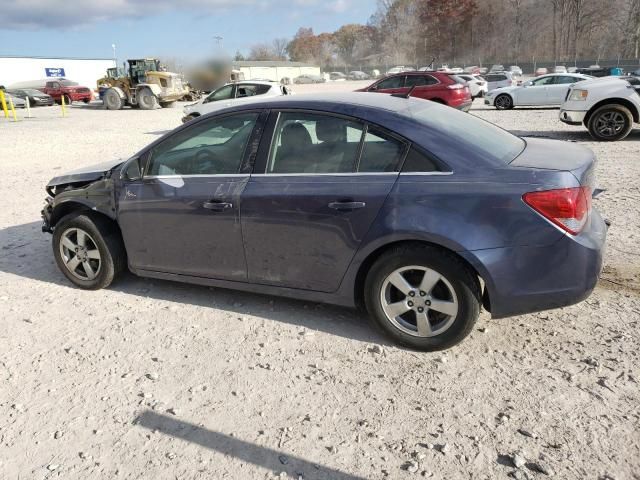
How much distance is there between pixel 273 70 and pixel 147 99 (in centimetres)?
6703

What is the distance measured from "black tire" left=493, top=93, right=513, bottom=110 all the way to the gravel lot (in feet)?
58.3

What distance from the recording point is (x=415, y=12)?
11050 cm

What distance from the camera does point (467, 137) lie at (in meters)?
3.34

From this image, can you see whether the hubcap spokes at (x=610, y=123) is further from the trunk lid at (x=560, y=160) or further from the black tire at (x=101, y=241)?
the black tire at (x=101, y=241)

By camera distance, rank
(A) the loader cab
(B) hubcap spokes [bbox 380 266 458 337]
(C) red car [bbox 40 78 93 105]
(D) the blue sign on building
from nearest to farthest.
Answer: (B) hubcap spokes [bbox 380 266 458 337] → (A) the loader cab → (C) red car [bbox 40 78 93 105] → (D) the blue sign on building

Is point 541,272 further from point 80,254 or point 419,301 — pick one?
point 80,254

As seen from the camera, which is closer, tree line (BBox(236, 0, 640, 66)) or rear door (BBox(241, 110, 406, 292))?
rear door (BBox(241, 110, 406, 292))

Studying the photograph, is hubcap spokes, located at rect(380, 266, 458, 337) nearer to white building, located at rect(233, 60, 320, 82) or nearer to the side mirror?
the side mirror

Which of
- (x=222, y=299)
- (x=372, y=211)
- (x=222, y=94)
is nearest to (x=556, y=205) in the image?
(x=372, y=211)

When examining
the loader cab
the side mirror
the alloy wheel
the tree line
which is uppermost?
the tree line

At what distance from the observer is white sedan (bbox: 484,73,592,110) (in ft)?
64.2

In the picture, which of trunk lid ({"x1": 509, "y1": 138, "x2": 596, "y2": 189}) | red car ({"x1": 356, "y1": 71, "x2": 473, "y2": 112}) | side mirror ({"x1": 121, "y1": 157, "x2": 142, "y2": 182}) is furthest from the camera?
red car ({"x1": 356, "y1": 71, "x2": 473, "y2": 112})

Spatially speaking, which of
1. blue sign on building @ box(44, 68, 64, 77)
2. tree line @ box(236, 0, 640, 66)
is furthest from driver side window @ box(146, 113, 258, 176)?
tree line @ box(236, 0, 640, 66)

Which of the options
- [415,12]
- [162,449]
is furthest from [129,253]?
[415,12]
